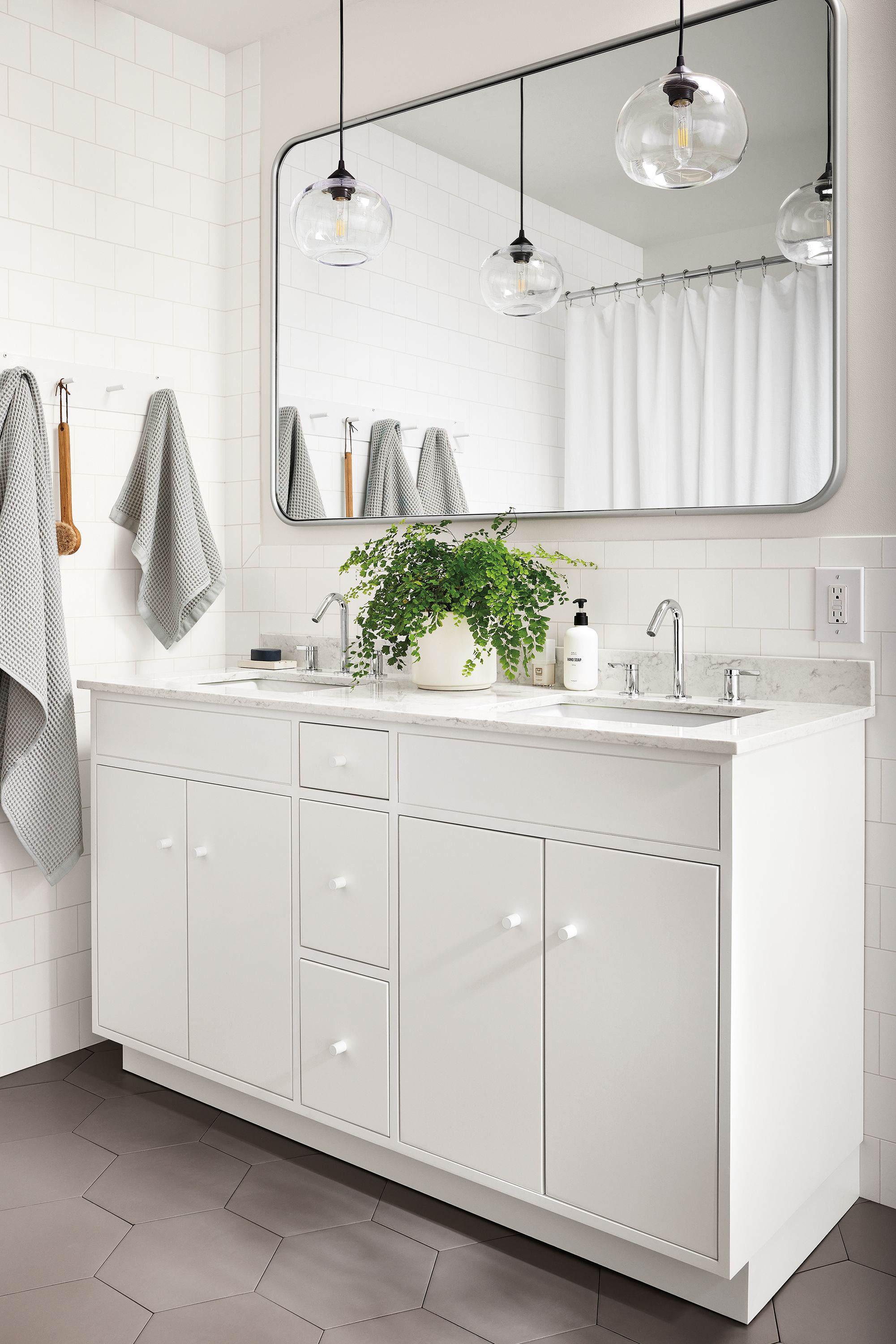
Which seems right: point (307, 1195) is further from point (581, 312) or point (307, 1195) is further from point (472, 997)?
point (581, 312)

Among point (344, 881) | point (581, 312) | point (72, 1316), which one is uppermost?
point (581, 312)

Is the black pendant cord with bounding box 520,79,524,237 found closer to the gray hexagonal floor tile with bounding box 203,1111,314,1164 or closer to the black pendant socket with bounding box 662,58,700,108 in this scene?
the black pendant socket with bounding box 662,58,700,108

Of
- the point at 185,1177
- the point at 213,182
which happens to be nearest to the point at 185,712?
the point at 185,1177

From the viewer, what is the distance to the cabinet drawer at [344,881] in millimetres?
1981

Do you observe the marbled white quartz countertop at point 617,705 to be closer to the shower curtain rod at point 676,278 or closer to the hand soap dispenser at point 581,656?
the hand soap dispenser at point 581,656

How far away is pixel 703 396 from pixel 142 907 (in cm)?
164

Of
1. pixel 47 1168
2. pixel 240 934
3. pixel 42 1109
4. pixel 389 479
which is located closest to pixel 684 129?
pixel 389 479

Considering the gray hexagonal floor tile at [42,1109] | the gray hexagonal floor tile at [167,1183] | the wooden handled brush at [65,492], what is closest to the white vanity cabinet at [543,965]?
the gray hexagonal floor tile at [167,1183]

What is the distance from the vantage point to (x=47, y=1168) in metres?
2.16

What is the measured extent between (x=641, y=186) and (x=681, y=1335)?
2.08 metres

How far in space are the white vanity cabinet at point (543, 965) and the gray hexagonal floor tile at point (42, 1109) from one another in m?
0.25

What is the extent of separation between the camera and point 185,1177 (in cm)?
212

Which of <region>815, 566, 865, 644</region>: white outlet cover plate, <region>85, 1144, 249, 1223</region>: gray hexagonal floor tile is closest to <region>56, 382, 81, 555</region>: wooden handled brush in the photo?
<region>85, 1144, 249, 1223</region>: gray hexagonal floor tile

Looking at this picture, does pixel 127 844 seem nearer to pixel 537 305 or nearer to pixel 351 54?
pixel 537 305
